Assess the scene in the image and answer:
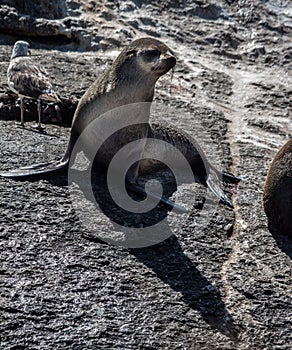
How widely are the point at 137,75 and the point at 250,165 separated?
131cm

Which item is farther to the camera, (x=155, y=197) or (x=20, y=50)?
(x=20, y=50)

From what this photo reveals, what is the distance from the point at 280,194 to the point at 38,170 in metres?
1.51

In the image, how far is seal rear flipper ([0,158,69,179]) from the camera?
4.42m

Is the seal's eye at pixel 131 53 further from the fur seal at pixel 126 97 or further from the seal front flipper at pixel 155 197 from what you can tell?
the seal front flipper at pixel 155 197

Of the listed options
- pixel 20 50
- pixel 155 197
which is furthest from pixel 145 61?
pixel 20 50

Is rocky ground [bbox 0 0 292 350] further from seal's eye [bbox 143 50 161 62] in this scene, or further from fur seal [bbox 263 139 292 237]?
seal's eye [bbox 143 50 161 62]

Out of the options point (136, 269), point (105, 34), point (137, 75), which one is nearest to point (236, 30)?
point (105, 34)

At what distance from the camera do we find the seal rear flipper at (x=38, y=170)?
4.42 m

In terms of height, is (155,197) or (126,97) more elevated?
(126,97)

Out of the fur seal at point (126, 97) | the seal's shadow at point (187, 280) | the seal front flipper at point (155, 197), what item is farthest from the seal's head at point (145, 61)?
the seal's shadow at point (187, 280)

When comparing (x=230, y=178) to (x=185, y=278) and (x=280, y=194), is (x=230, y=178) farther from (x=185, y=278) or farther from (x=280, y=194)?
(x=185, y=278)

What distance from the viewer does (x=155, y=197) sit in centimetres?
456

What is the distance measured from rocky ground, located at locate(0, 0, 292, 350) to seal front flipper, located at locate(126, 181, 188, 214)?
0.06 m

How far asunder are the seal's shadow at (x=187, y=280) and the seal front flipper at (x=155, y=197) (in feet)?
1.17
